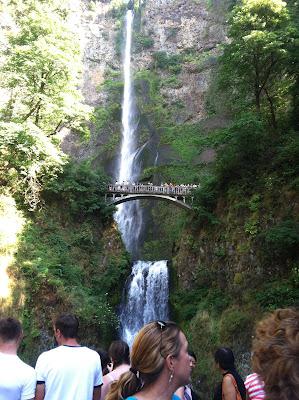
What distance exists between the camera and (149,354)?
2.35 m

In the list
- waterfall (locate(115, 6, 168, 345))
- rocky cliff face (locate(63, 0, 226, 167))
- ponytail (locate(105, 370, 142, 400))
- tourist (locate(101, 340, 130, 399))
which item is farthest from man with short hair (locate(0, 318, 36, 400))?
rocky cliff face (locate(63, 0, 226, 167))

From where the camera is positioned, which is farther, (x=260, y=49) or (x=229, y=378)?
(x=260, y=49)

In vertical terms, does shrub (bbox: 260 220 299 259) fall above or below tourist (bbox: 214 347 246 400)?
above

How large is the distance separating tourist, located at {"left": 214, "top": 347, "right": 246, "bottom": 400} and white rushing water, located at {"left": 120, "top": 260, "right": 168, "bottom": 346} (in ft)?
52.9

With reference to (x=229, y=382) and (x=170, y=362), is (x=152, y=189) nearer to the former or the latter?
(x=229, y=382)

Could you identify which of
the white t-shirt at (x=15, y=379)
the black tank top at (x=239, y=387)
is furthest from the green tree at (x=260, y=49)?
the white t-shirt at (x=15, y=379)

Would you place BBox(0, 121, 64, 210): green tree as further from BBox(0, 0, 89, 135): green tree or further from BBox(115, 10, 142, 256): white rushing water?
BBox(115, 10, 142, 256): white rushing water

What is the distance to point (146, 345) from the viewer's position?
93.3 inches

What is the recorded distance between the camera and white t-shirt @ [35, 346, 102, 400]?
3820 mm

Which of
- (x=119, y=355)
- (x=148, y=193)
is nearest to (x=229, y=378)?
(x=119, y=355)

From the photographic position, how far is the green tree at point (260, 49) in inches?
700

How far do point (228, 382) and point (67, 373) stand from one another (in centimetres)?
168

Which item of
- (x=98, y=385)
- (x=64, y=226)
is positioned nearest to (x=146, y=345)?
(x=98, y=385)

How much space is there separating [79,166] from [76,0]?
1563 inches
